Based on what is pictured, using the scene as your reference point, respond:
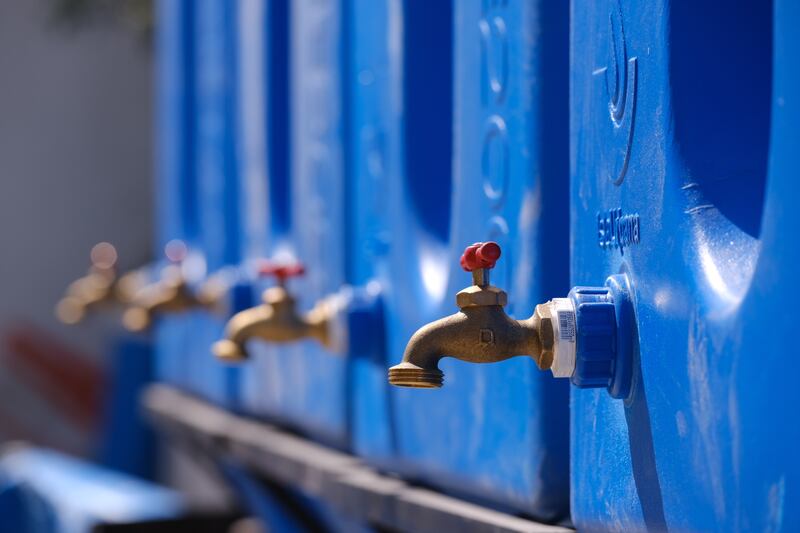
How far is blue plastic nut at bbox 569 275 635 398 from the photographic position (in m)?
1.20

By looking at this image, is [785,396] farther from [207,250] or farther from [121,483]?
[121,483]

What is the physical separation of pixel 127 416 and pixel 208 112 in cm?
234

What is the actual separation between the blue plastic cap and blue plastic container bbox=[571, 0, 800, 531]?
0.03 m

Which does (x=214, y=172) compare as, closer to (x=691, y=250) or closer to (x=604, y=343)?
(x=604, y=343)

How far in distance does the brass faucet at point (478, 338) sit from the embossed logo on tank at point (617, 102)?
0.15 m

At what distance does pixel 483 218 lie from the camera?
1686 millimetres

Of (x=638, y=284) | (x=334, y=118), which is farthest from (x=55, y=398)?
(x=638, y=284)

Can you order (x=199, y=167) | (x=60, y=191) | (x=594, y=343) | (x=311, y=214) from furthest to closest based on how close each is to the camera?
(x=60, y=191)
(x=199, y=167)
(x=311, y=214)
(x=594, y=343)

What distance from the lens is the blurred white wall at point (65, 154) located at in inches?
356

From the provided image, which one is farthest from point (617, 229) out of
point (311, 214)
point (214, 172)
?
point (214, 172)

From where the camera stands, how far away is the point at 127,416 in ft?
18.5

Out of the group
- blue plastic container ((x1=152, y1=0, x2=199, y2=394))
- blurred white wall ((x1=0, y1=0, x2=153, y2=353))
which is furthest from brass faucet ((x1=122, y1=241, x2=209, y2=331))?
blurred white wall ((x1=0, y1=0, x2=153, y2=353))

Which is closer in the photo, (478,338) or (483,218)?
(478,338)

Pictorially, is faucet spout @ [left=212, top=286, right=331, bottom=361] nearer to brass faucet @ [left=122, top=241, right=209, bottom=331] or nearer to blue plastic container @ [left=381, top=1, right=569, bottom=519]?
blue plastic container @ [left=381, top=1, right=569, bottom=519]
